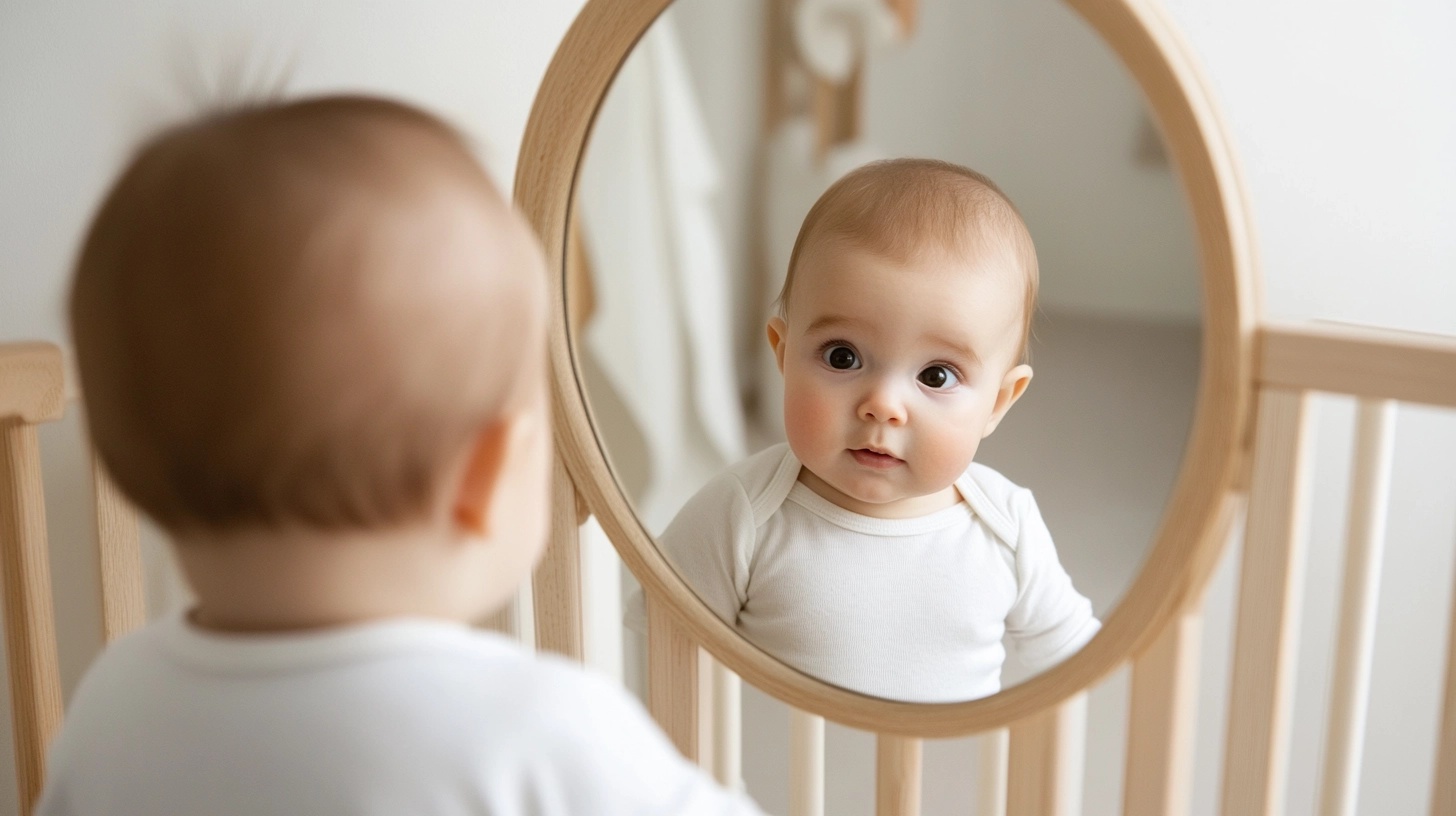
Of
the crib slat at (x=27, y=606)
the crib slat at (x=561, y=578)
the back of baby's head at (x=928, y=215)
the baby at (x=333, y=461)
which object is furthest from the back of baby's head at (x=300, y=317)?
the crib slat at (x=27, y=606)

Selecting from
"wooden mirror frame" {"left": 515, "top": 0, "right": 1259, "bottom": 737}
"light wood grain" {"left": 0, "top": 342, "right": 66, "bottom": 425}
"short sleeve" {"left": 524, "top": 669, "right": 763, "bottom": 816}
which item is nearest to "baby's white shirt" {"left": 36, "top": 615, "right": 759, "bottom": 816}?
"short sleeve" {"left": 524, "top": 669, "right": 763, "bottom": 816}

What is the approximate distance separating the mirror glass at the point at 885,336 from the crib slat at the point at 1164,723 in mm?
41

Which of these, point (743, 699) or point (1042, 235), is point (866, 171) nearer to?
point (1042, 235)

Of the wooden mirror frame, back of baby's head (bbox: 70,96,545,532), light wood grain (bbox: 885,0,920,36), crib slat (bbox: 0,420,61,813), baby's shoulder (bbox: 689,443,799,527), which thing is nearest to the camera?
back of baby's head (bbox: 70,96,545,532)

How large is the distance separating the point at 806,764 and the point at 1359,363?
431mm

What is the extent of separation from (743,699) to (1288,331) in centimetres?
49

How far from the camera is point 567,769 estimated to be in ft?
1.49

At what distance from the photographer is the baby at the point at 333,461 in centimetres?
43

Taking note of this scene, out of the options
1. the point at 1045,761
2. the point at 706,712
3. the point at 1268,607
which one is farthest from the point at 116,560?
the point at 1268,607

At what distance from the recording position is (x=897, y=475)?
75 cm

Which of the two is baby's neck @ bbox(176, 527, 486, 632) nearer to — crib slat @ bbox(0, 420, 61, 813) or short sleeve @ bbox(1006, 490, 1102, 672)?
short sleeve @ bbox(1006, 490, 1102, 672)

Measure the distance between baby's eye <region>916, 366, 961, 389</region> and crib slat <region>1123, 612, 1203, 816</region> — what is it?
175 mm

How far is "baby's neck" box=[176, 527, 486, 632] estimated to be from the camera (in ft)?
1.51

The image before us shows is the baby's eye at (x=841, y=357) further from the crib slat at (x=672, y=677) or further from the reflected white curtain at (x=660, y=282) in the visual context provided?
the crib slat at (x=672, y=677)
